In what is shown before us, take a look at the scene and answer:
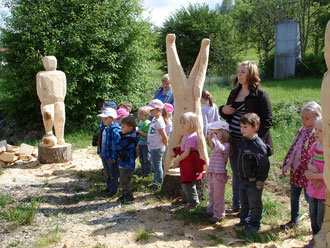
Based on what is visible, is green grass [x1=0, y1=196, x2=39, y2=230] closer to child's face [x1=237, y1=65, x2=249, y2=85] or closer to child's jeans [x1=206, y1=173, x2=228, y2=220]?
child's jeans [x1=206, y1=173, x2=228, y2=220]

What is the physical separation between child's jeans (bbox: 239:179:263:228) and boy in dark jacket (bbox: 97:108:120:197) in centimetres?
182

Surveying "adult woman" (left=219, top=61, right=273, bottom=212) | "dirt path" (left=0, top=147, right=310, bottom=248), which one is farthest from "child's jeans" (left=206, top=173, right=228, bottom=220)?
"adult woman" (left=219, top=61, right=273, bottom=212)

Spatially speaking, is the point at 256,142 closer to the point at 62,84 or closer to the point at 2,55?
the point at 62,84

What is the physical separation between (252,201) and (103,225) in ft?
5.81

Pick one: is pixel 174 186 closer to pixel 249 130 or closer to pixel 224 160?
pixel 224 160

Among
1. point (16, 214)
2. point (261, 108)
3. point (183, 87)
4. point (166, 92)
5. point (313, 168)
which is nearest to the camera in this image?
point (313, 168)

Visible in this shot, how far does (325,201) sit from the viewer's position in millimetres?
2803

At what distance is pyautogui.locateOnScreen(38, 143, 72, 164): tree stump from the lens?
6824mm

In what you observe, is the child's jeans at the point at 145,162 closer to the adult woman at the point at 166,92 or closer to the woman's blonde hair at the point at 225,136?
the adult woman at the point at 166,92

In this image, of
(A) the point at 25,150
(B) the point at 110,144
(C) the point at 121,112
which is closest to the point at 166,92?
(C) the point at 121,112

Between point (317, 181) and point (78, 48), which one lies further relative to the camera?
point (78, 48)

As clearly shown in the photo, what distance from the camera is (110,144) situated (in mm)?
4578

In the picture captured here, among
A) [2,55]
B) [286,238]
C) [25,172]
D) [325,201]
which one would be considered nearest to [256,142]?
[325,201]

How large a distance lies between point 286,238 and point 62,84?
538 cm
